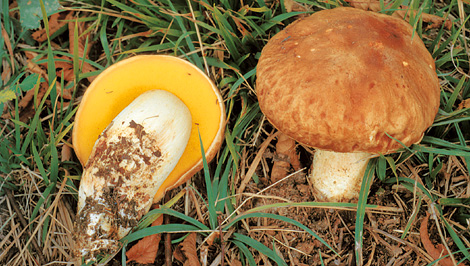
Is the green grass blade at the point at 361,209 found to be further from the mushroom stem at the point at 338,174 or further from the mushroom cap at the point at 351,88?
the mushroom cap at the point at 351,88

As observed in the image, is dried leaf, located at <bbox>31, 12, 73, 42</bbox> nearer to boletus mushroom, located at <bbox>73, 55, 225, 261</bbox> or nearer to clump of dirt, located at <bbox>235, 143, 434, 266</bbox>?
boletus mushroom, located at <bbox>73, 55, 225, 261</bbox>

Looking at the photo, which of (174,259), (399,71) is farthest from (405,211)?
(174,259)

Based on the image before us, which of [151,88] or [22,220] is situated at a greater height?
[151,88]

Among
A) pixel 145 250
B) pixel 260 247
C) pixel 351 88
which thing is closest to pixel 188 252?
pixel 145 250

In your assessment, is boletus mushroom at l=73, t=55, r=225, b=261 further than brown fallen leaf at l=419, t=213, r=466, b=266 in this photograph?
No

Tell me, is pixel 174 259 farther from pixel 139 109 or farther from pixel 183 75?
pixel 183 75

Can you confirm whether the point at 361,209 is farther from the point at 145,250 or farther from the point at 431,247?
the point at 145,250

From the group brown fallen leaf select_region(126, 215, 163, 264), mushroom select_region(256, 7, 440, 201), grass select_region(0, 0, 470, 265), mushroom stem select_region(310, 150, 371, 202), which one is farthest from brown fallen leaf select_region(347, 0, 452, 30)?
brown fallen leaf select_region(126, 215, 163, 264)
